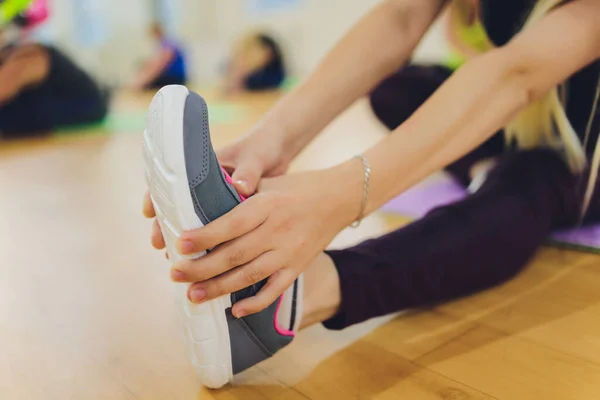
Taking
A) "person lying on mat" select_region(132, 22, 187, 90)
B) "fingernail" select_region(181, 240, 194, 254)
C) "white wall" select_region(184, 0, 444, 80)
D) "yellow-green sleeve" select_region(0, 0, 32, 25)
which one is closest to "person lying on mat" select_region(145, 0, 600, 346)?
"fingernail" select_region(181, 240, 194, 254)

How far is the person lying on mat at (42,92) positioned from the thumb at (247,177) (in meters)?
2.10

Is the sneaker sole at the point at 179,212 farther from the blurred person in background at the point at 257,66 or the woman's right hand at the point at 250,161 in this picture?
the blurred person in background at the point at 257,66

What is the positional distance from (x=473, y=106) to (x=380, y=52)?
0.26 metres

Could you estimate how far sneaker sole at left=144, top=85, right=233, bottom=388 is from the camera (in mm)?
474

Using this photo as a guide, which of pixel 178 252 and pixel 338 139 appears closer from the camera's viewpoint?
pixel 178 252

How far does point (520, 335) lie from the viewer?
63 centimetres

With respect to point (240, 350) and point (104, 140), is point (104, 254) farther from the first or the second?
point (104, 140)

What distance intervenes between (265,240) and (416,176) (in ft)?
0.73

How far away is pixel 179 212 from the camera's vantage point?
1.58 feet

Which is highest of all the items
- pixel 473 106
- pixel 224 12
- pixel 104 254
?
pixel 224 12

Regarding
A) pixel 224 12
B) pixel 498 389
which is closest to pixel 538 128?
pixel 498 389

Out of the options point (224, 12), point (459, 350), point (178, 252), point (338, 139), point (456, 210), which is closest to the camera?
point (178, 252)

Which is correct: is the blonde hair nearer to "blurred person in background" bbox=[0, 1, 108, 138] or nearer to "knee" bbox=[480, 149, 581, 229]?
"knee" bbox=[480, 149, 581, 229]

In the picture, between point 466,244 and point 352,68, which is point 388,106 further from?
point 466,244
